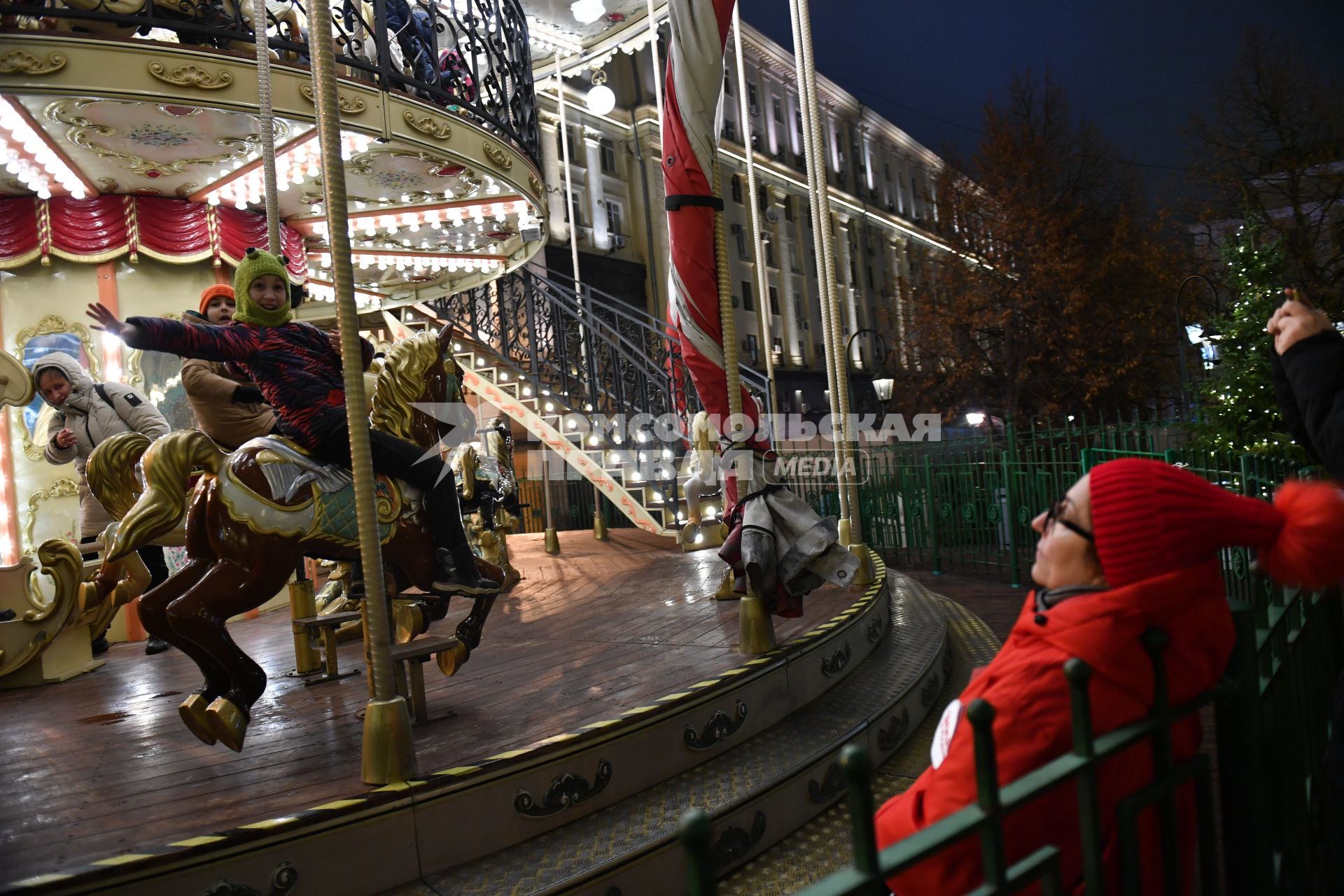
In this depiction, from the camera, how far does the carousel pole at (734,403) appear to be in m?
3.93

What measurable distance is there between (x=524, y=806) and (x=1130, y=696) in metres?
1.91

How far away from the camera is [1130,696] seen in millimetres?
1409

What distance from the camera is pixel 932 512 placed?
10.8m

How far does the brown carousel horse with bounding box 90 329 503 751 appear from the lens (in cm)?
319

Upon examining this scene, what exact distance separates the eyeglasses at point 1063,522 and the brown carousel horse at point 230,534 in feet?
8.99

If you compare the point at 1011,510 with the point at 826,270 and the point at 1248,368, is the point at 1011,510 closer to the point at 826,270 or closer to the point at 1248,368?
the point at 1248,368

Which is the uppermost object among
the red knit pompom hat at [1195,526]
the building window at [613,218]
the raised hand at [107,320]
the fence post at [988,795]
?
the building window at [613,218]

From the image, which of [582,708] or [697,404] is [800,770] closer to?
[582,708]

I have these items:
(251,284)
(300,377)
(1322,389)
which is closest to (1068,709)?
(1322,389)

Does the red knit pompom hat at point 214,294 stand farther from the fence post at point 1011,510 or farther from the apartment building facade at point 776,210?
the fence post at point 1011,510

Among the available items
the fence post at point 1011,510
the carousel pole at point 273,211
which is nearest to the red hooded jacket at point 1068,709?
the carousel pole at point 273,211

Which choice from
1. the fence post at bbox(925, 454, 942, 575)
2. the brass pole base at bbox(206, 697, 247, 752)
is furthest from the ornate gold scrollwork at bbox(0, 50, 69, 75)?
the fence post at bbox(925, 454, 942, 575)

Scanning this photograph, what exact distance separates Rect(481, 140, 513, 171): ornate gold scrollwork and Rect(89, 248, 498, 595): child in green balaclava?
3624 mm

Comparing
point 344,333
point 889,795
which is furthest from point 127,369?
point 889,795
